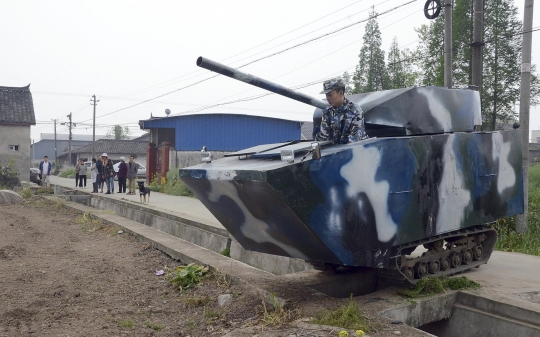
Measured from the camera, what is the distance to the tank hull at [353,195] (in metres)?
4.94

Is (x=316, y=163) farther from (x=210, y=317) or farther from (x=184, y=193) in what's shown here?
(x=184, y=193)

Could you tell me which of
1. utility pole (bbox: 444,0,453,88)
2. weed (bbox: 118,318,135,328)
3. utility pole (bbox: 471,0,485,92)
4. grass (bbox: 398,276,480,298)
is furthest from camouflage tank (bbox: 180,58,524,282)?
utility pole (bbox: 444,0,453,88)

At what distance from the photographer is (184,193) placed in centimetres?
2184

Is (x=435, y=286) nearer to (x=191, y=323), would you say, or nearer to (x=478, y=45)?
(x=191, y=323)

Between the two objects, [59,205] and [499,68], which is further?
[499,68]

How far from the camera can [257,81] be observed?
20.0ft

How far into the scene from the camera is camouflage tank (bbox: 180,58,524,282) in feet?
16.4

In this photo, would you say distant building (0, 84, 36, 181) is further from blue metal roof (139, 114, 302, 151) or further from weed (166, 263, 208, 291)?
weed (166, 263, 208, 291)

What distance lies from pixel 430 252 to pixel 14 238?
27.1ft

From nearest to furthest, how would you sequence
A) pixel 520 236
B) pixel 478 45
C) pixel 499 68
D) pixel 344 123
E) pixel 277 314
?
pixel 277 314, pixel 344 123, pixel 520 236, pixel 478 45, pixel 499 68

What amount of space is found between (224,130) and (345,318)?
23.4 metres

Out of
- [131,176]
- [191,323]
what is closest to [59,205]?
[131,176]

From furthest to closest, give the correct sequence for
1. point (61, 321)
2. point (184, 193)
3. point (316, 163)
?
point (184, 193), point (61, 321), point (316, 163)

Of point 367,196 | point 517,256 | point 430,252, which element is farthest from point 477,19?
point 367,196
